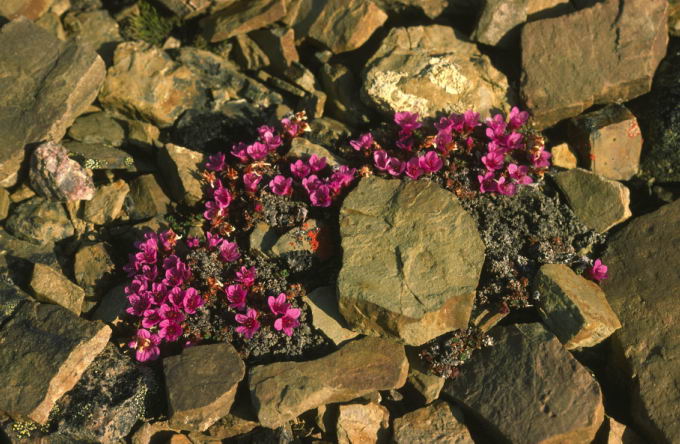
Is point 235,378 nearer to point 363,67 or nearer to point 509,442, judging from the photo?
point 509,442

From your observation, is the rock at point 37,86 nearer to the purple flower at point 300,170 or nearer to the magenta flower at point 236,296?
the purple flower at point 300,170

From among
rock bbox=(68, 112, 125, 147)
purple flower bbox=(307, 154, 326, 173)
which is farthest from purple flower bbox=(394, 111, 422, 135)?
rock bbox=(68, 112, 125, 147)

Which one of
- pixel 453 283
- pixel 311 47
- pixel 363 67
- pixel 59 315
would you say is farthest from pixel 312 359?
pixel 311 47

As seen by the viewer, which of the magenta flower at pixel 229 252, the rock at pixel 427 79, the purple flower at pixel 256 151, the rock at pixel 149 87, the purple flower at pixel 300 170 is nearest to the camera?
the magenta flower at pixel 229 252

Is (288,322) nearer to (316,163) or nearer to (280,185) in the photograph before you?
(280,185)

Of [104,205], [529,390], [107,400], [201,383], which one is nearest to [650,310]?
[529,390]

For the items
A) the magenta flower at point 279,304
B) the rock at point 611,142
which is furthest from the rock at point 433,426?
the rock at point 611,142
